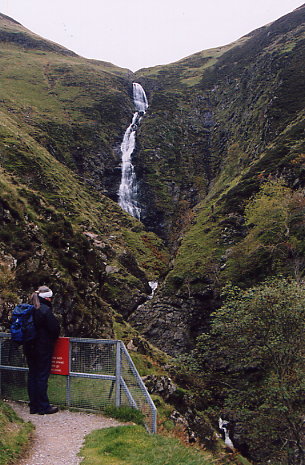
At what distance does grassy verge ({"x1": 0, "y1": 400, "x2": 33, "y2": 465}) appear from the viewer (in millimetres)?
6502

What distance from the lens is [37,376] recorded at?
30.9 ft

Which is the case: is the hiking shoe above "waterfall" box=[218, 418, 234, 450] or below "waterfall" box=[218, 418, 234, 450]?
above

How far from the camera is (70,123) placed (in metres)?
83.8

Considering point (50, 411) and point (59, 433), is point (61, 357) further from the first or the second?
point (59, 433)

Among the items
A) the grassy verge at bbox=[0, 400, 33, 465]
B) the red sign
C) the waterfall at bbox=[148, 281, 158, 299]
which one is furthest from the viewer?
the waterfall at bbox=[148, 281, 158, 299]

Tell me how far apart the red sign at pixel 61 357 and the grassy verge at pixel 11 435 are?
6.12 ft

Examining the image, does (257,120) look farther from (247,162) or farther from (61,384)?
(61,384)

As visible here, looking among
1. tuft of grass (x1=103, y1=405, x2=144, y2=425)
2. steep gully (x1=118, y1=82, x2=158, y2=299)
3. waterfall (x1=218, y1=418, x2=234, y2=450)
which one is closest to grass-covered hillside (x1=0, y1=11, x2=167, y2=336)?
steep gully (x1=118, y1=82, x2=158, y2=299)

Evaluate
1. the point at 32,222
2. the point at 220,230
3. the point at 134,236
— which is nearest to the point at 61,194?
the point at 134,236

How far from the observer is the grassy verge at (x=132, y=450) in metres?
6.65

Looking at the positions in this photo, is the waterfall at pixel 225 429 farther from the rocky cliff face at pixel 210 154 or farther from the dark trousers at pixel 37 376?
the dark trousers at pixel 37 376

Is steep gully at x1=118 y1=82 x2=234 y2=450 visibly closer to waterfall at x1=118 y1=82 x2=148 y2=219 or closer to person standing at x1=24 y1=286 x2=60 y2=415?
waterfall at x1=118 y1=82 x2=148 y2=219

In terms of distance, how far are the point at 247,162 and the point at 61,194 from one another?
32092mm

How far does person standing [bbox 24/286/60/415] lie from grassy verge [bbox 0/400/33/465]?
812 mm
